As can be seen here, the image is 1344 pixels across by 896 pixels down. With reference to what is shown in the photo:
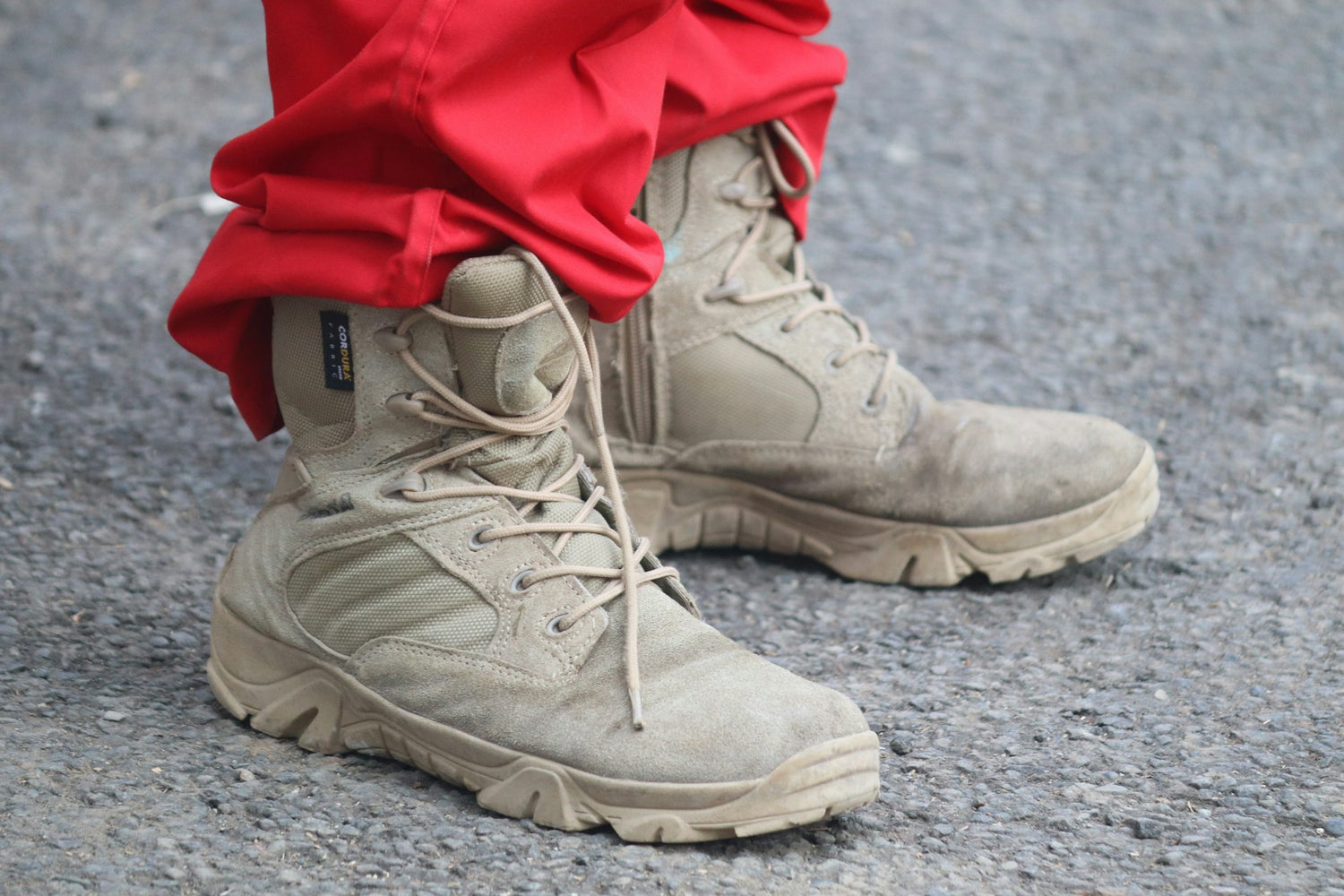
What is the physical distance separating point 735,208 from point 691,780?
0.84 m

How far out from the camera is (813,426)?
71.0 inches

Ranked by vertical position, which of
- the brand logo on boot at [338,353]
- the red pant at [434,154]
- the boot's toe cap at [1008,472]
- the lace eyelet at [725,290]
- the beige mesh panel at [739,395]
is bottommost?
the boot's toe cap at [1008,472]

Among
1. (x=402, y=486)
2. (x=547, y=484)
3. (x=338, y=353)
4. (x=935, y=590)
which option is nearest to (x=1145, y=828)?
(x=935, y=590)

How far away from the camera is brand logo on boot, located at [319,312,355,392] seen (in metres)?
1.31

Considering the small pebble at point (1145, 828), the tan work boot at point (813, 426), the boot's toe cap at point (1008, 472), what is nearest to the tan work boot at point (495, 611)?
the small pebble at point (1145, 828)

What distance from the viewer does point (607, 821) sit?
1.27 meters

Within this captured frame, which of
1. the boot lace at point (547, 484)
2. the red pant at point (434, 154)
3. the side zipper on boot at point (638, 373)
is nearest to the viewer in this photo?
the red pant at point (434, 154)

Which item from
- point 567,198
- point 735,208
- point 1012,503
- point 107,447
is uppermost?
point 567,198

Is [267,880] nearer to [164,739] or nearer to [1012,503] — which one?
[164,739]

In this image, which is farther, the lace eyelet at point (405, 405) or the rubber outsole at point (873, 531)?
the rubber outsole at point (873, 531)

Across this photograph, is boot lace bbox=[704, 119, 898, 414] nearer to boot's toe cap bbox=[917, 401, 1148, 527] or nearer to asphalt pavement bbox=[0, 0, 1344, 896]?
boot's toe cap bbox=[917, 401, 1148, 527]

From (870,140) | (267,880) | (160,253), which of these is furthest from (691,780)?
(870,140)

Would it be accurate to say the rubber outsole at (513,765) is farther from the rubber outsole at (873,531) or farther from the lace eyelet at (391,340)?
the rubber outsole at (873,531)

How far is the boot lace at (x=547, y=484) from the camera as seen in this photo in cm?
128
